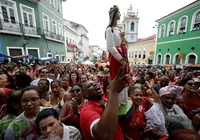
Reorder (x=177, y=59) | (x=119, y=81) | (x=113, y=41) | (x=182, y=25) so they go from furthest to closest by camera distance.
A: (x=177, y=59)
(x=182, y=25)
(x=113, y=41)
(x=119, y=81)

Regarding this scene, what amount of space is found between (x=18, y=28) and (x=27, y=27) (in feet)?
3.82

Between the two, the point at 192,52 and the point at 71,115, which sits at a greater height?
the point at 192,52

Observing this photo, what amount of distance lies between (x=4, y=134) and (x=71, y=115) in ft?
3.08

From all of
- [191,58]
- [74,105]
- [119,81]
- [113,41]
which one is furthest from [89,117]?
[191,58]

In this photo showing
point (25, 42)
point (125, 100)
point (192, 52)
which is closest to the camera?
point (125, 100)

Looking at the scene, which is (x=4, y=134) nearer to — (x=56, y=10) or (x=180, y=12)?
(x=56, y=10)

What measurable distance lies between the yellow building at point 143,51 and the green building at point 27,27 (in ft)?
64.9

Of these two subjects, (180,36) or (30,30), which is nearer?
(30,30)

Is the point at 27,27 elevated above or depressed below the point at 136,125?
above

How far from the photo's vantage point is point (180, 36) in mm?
15914

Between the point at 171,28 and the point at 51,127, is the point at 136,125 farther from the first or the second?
the point at 171,28

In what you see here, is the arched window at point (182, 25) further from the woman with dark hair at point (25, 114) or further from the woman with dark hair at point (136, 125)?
the woman with dark hair at point (25, 114)

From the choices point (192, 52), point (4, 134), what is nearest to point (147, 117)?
point (4, 134)

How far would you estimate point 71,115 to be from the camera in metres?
1.75
